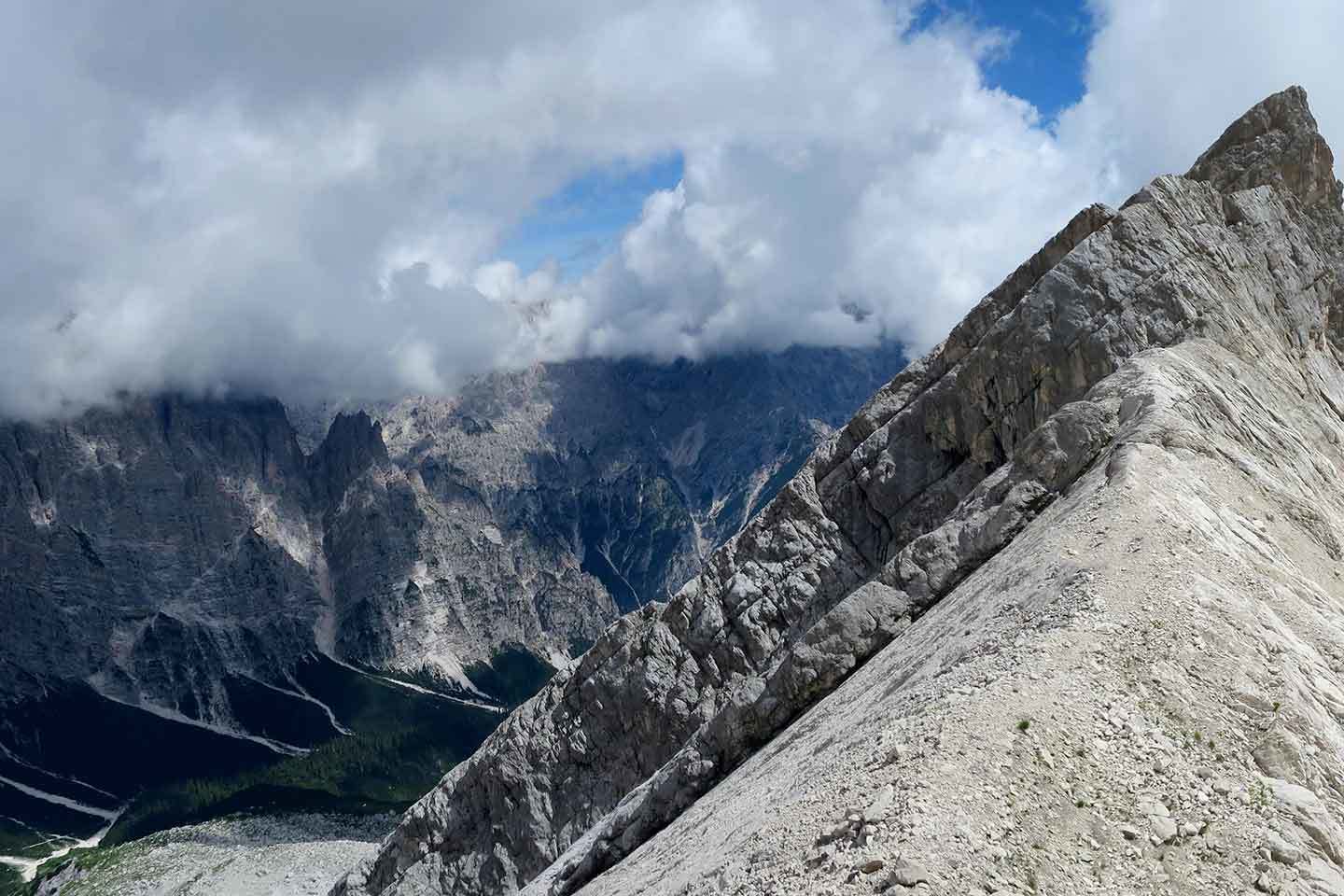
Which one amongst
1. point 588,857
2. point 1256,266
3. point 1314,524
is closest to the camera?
point 1314,524

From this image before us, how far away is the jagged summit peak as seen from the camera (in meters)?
75.1

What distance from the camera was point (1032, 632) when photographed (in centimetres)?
3145

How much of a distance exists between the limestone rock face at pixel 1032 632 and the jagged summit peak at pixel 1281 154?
7.7 inches

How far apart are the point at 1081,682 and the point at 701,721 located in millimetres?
48428

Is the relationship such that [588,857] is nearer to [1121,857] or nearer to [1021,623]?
[1021,623]

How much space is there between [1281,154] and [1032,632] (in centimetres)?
5997

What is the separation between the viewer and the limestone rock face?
25.3 m

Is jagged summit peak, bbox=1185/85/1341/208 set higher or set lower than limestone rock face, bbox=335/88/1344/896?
higher

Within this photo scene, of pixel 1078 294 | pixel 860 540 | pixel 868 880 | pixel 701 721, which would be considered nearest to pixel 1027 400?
pixel 1078 294

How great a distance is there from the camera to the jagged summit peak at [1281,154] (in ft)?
246

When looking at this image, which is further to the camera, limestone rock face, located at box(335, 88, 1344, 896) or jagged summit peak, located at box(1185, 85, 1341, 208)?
jagged summit peak, located at box(1185, 85, 1341, 208)

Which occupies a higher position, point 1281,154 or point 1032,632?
point 1281,154

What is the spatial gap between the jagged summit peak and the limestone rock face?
0.20m

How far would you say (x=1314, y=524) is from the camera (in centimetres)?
4531
